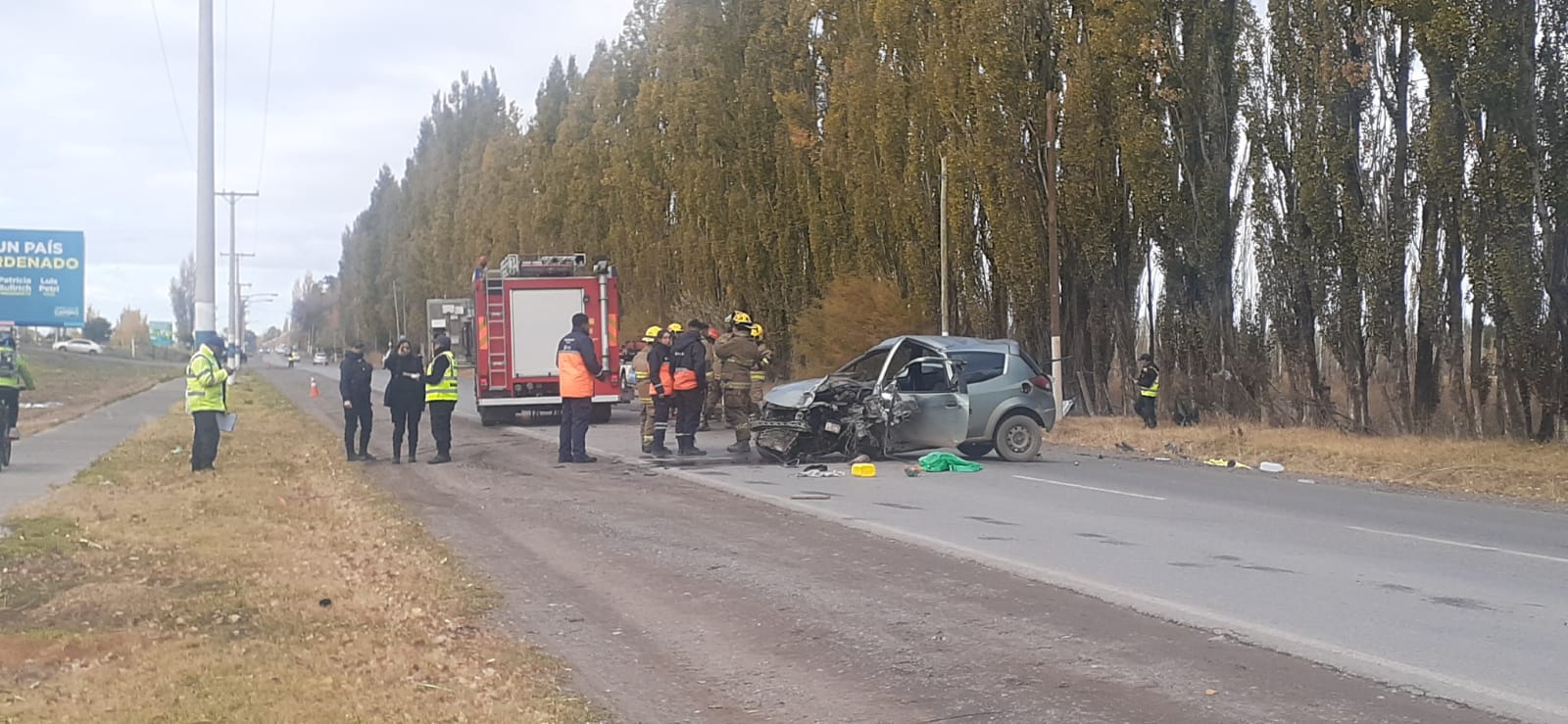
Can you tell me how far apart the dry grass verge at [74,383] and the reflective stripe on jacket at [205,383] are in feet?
35.9

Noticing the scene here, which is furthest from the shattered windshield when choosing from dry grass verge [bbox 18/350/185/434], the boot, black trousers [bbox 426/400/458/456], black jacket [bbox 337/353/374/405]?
dry grass verge [bbox 18/350/185/434]

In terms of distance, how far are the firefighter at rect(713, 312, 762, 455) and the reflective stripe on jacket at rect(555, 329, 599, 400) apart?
2483 millimetres

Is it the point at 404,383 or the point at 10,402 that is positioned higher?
the point at 404,383

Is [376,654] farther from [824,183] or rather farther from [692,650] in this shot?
[824,183]

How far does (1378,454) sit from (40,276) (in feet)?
84.2

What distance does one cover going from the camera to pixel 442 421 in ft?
58.8

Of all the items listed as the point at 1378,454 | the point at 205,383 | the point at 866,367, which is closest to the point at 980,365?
the point at 866,367

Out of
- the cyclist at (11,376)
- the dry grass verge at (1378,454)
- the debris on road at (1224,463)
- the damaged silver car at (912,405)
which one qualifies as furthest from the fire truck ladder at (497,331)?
the debris on road at (1224,463)

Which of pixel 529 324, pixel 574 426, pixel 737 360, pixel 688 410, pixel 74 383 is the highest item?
pixel 529 324

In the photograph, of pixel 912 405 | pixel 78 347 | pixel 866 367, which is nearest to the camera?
pixel 912 405

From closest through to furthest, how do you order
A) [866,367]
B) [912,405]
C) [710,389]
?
[912,405] < [866,367] < [710,389]

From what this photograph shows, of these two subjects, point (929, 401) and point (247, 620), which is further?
point (929, 401)

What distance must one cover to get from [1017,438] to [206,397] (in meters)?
9.75

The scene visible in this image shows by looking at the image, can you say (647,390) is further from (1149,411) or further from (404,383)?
(1149,411)
